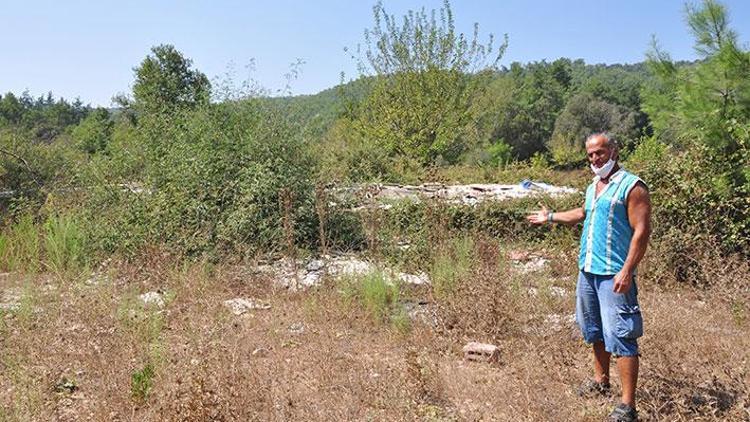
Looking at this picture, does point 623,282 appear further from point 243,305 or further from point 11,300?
point 11,300

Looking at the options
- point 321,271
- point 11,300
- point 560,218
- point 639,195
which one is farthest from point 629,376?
point 11,300

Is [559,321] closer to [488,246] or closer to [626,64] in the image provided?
[488,246]

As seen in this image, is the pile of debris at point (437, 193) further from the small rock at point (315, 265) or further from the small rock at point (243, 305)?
the small rock at point (243, 305)

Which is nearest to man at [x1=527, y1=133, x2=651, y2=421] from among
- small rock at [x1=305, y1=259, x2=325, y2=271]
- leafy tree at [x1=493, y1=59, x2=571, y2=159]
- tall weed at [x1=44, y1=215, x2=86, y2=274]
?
small rock at [x1=305, y1=259, x2=325, y2=271]

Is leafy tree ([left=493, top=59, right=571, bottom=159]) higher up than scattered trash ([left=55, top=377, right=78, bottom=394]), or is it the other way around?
leafy tree ([left=493, top=59, right=571, bottom=159])

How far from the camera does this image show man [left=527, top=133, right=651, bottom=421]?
9.67 ft

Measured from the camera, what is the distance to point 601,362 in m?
3.41

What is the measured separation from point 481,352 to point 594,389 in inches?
34.4

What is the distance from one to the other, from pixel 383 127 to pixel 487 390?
1565 cm

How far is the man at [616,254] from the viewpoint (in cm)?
295

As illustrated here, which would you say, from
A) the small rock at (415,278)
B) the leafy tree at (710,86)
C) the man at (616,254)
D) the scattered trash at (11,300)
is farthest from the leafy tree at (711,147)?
the scattered trash at (11,300)

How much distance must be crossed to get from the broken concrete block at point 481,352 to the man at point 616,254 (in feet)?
3.06

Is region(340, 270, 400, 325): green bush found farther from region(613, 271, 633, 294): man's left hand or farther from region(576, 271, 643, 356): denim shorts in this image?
region(613, 271, 633, 294): man's left hand

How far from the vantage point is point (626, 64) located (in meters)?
131
